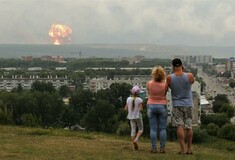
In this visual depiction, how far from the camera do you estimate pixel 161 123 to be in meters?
7.55

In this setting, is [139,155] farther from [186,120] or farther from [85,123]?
[85,123]

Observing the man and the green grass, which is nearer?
the green grass

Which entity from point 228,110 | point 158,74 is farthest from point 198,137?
point 228,110

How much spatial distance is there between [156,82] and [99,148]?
57.6 inches

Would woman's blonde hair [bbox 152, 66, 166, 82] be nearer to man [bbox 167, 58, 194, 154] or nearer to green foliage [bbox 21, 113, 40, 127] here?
man [bbox 167, 58, 194, 154]

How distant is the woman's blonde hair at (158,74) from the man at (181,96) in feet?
0.30

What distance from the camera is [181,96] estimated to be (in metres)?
7.35

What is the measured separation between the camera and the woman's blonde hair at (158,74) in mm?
7348

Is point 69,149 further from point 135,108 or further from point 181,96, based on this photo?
point 181,96

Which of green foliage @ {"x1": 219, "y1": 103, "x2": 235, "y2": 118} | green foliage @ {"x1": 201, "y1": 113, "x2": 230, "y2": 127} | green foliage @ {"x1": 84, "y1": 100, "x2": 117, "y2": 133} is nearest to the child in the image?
green foliage @ {"x1": 84, "y1": 100, "x2": 117, "y2": 133}

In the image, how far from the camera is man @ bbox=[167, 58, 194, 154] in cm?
730

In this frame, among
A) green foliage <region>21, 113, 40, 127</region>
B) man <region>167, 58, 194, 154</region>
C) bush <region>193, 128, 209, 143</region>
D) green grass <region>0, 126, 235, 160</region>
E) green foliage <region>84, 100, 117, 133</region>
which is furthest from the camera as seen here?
green foliage <region>84, 100, 117, 133</region>

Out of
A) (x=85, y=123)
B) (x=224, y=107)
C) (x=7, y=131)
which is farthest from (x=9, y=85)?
(x=7, y=131)

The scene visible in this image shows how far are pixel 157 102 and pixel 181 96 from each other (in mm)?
372
